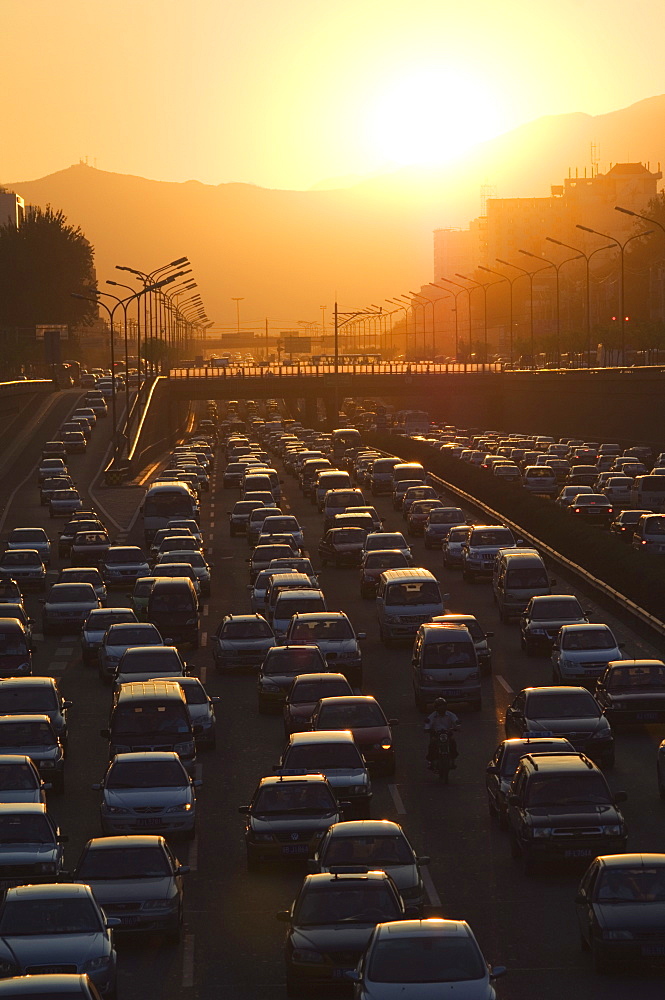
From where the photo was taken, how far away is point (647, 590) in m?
45.1

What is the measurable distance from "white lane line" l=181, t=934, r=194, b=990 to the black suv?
4815mm

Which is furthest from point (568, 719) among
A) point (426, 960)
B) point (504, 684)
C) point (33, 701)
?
point (426, 960)

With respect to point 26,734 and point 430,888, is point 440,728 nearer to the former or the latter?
point 430,888

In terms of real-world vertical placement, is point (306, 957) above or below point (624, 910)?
below

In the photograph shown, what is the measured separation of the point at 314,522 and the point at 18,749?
45087 mm

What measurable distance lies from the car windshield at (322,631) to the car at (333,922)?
19.2 m

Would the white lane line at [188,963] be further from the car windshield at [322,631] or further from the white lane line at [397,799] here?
the car windshield at [322,631]

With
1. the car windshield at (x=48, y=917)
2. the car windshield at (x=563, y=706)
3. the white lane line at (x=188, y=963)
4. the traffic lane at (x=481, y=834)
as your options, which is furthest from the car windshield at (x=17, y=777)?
the car windshield at (x=563, y=706)

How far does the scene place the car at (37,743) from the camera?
2820cm

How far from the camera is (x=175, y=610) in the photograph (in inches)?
1715

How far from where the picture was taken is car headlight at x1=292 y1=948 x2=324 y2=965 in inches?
691

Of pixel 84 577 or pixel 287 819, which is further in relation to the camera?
pixel 84 577

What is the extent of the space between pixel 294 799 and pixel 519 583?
23008 mm

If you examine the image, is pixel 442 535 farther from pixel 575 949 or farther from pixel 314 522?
pixel 575 949
